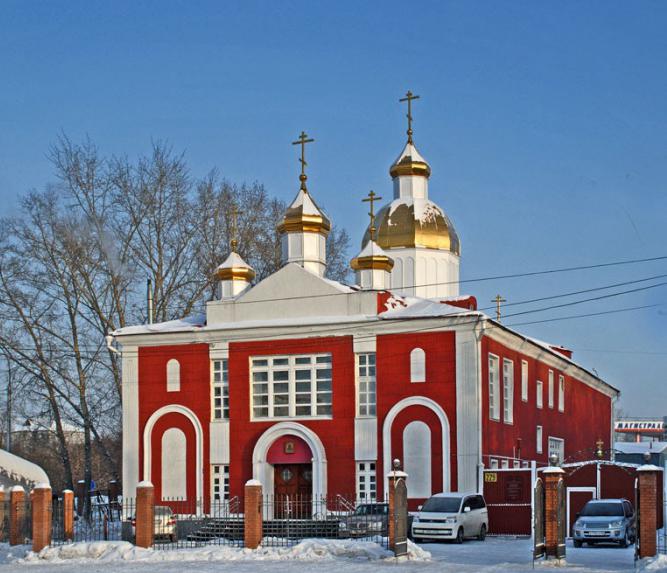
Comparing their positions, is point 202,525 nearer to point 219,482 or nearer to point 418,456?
point 219,482

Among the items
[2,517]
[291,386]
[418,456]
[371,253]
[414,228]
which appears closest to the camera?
[2,517]

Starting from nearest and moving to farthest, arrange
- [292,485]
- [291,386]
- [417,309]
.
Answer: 1. [417,309]
2. [291,386]
3. [292,485]

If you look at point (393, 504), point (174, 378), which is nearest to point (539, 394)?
point (174, 378)

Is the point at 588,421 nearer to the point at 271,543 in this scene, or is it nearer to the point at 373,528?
the point at 373,528

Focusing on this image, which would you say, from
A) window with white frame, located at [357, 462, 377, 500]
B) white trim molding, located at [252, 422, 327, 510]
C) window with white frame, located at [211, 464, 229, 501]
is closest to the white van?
window with white frame, located at [357, 462, 377, 500]

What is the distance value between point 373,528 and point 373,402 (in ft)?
23.0

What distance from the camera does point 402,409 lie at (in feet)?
115

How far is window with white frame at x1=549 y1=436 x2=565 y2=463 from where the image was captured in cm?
4200

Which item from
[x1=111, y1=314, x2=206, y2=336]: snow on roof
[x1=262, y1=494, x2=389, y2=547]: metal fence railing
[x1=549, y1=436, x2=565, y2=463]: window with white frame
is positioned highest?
[x1=111, y1=314, x2=206, y2=336]: snow on roof

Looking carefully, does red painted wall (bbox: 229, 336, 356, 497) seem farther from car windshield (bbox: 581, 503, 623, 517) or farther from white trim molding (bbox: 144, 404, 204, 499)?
car windshield (bbox: 581, 503, 623, 517)

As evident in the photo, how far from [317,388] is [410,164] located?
11.2 m

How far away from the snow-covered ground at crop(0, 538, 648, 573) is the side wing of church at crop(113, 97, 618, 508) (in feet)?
24.7

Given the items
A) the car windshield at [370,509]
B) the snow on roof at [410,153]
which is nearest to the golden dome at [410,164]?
the snow on roof at [410,153]

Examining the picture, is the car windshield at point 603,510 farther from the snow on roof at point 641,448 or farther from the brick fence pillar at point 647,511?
the snow on roof at point 641,448
